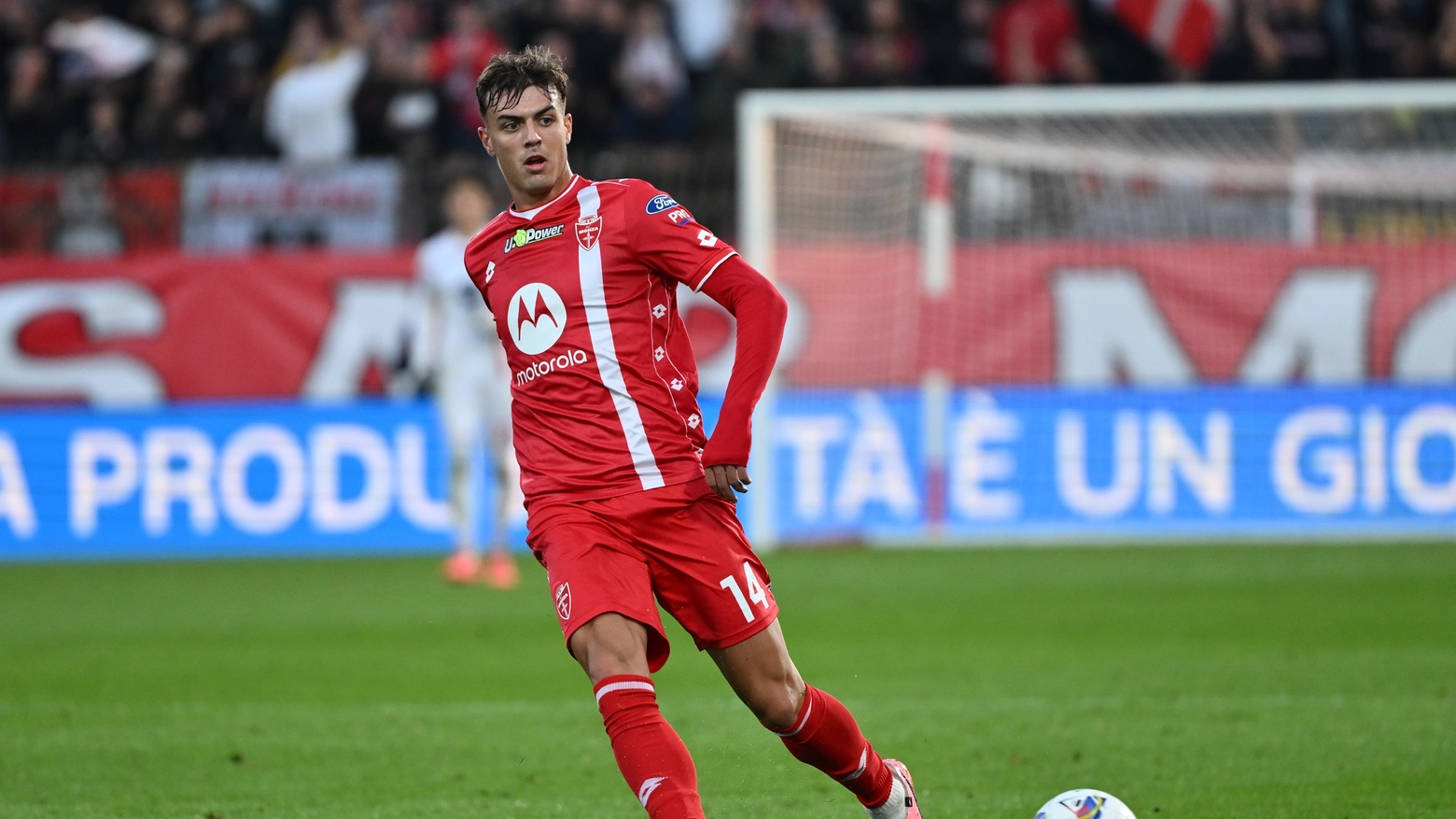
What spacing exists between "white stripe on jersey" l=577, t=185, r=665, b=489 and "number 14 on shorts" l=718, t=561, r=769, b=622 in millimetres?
306

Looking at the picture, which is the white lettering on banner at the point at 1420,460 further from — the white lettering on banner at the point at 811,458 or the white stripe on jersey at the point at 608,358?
the white stripe on jersey at the point at 608,358

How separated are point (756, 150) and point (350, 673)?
5.81 meters

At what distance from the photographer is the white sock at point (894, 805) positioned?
15.7 feet

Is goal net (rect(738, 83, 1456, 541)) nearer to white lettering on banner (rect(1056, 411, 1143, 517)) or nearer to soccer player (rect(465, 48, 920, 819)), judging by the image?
white lettering on banner (rect(1056, 411, 1143, 517))

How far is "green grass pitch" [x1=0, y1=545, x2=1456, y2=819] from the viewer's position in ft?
18.8

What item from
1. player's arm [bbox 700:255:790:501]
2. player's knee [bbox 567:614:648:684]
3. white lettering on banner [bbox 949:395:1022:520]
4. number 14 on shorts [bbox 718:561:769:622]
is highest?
player's arm [bbox 700:255:790:501]

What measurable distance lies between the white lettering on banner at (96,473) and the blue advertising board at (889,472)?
0.01 meters


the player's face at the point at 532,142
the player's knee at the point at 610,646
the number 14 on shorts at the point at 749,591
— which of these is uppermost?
the player's face at the point at 532,142

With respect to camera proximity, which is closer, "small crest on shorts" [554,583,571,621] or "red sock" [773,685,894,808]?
"small crest on shorts" [554,583,571,621]

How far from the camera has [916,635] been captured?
9.28 m

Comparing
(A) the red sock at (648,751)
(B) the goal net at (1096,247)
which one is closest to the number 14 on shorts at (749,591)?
(A) the red sock at (648,751)

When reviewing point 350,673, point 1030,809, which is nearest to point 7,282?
point 350,673

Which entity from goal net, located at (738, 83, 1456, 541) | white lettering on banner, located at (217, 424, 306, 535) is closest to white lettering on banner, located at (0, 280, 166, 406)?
white lettering on banner, located at (217, 424, 306, 535)

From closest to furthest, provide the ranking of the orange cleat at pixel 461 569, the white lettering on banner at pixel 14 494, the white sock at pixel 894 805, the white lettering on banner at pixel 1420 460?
the white sock at pixel 894 805, the orange cleat at pixel 461 569, the white lettering on banner at pixel 1420 460, the white lettering on banner at pixel 14 494
